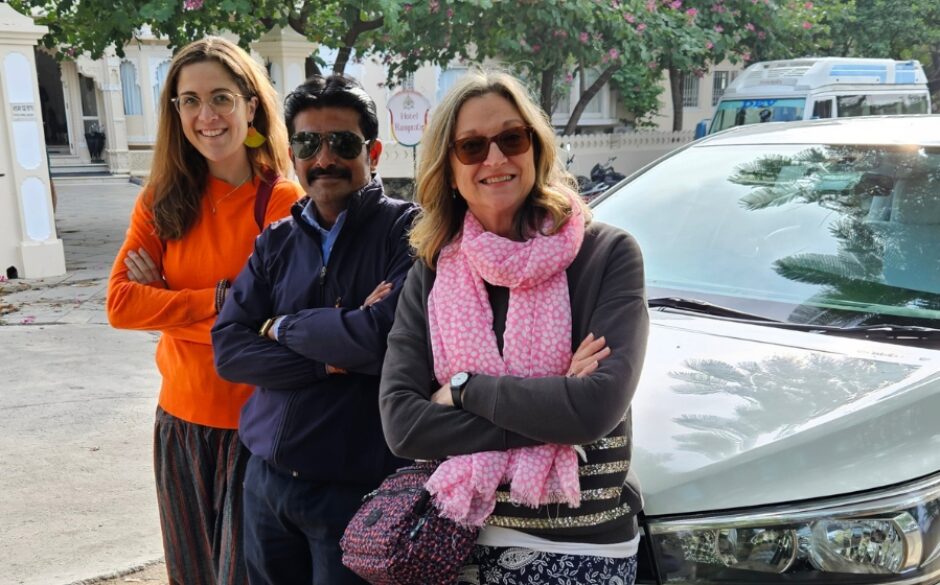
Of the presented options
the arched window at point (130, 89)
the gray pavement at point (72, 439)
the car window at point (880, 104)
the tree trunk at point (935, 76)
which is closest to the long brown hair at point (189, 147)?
the gray pavement at point (72, 439)

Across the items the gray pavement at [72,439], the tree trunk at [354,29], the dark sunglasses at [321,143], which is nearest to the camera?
the dark sunglasses at [321,143]

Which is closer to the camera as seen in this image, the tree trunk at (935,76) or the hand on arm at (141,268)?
the hand on arm at (141,268)

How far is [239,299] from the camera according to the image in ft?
7.63

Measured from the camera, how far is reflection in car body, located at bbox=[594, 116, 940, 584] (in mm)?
1806

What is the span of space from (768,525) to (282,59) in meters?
8.88

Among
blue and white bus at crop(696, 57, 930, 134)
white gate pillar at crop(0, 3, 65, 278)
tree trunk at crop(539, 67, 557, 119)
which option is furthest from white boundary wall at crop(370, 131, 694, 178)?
white gate pillar at crop(0, 3, 65, 278)

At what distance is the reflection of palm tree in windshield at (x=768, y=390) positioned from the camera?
6.52ft

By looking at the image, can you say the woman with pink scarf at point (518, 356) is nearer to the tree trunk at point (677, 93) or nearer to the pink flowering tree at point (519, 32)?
the pink flowering tree at point (519, 32)

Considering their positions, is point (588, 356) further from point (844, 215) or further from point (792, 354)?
point (844, 215)

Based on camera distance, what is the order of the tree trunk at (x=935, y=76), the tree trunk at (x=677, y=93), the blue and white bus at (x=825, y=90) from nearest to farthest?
the blue and white bus at (x=825, y=90) → the tree trunk at (x=677, y=93) → the tree trunk at (x=935, y=76)

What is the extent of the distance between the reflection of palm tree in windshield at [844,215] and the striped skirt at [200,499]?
1787mm

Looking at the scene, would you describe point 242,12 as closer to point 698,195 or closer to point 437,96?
point 698,195

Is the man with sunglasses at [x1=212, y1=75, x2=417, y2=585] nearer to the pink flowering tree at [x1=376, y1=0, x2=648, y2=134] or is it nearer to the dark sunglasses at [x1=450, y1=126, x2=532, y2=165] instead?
the dark sunglasses at [x1=450, y1=126, x2=532, y2=165]

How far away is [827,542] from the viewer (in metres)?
1.78
